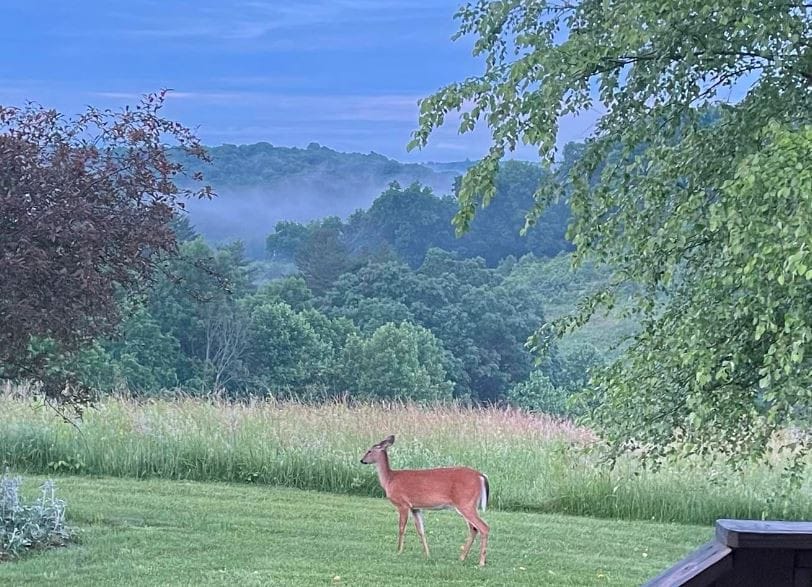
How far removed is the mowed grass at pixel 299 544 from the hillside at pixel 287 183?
1837 centimetres

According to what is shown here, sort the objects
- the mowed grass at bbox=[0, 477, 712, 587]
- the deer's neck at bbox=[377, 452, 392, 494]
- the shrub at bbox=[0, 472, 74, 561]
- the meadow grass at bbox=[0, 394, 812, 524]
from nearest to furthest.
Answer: the mowed grass at bbox=[0, 477, 712, 587], the shrub at bbox=[0, 472, 74, 561], the deer's neck at bbox=[377, 452, 392, 494], the meadow grass at bbox=[0, 394, 812, 524]

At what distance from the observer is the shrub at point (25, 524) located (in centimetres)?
Result: 699

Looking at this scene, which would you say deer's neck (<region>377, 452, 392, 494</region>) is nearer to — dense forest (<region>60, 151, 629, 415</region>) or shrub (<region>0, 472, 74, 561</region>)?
shrub (<region>0, 472, 74, 561</region>)

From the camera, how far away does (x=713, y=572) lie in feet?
5.00

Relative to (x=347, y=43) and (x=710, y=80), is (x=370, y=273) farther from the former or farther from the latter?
(x=710, y=80)

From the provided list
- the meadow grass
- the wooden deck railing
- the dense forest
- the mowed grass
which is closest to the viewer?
the wooden deck railing

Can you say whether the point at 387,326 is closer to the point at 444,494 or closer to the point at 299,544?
the point at 299,544

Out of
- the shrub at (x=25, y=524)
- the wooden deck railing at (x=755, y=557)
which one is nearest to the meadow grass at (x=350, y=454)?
the shrub at (x=25, y=524)

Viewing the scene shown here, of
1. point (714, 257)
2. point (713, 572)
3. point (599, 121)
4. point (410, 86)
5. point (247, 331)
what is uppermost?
point (410, 86)

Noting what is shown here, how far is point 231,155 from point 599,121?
25.7 metres

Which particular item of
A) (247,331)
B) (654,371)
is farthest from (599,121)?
(247,331)

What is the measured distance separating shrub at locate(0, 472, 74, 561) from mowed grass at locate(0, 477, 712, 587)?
14 centimetres

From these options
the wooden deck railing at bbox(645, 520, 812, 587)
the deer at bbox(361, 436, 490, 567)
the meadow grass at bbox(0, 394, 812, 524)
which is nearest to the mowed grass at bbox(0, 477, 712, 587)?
the deer at bbox(361, 436, 490, 567)

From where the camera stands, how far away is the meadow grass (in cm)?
962
